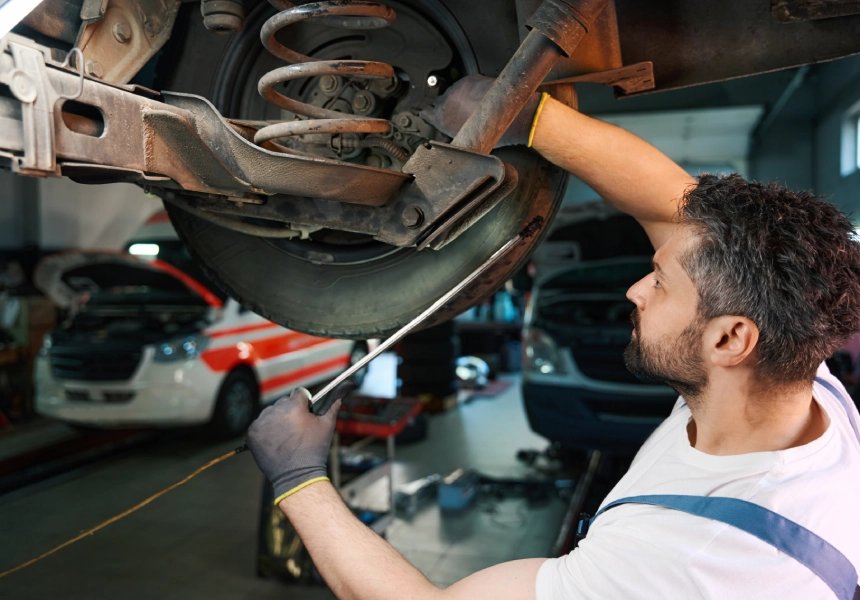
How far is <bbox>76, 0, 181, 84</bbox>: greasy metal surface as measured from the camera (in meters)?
1.09

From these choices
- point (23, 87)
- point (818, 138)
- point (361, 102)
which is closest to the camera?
point (23, 87)

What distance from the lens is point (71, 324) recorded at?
477cm

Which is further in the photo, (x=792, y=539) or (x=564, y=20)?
(x=564, y=20)

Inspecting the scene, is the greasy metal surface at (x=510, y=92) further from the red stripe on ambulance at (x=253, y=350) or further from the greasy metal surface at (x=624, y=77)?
the red stripe on ambulance at (x=253, y=350)

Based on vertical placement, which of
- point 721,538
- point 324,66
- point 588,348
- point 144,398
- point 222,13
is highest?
point 222,13

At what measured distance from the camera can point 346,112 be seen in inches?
51.8

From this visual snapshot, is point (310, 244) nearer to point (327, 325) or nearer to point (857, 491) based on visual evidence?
point (327, 325)

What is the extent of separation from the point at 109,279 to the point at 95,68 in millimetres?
4435

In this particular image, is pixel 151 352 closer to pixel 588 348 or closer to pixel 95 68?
pixel 588 348

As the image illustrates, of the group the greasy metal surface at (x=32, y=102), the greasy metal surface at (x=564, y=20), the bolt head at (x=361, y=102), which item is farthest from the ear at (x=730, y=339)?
the greasy metal surface at (x=32, y=102)

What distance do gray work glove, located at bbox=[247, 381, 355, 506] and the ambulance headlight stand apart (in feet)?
11.4

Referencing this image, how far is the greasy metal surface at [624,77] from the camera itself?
46.7 inches

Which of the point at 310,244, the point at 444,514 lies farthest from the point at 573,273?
the point at 310,244

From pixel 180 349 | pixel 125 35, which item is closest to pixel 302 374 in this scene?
pixel 180 349
